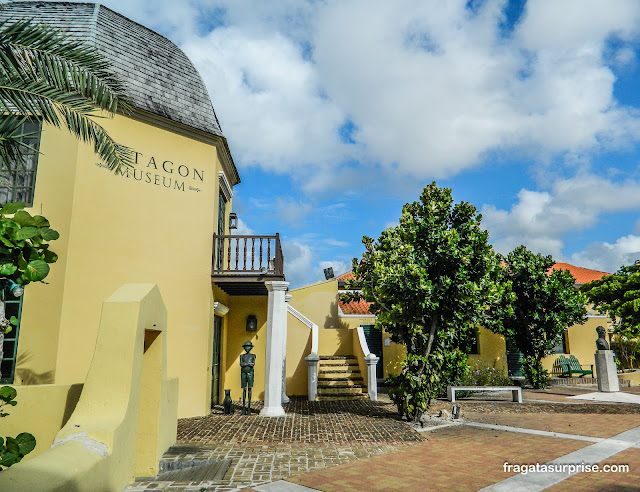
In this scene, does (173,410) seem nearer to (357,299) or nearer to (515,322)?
(357,299)

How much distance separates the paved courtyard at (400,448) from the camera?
17.8 feet

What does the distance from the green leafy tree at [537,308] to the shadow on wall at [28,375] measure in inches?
520

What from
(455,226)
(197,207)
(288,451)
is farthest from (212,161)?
(288,451)

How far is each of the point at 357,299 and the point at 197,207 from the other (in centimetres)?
593

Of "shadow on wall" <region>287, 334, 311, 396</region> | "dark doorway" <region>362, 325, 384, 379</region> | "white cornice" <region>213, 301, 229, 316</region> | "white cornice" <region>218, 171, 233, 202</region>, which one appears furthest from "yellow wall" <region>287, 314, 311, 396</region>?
"white cornice" <region>218, 171, 233, 202</region>

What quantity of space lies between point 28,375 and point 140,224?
11.5ft

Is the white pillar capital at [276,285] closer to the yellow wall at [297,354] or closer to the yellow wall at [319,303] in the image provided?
the yellow wall at [297,354]

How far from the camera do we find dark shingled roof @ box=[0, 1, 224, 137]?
33.1ft

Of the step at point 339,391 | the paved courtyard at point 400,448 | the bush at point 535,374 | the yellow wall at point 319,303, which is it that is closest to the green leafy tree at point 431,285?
the paved courtyard at point 400,448

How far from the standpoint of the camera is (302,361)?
14.8 meters

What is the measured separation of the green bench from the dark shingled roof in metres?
17.3

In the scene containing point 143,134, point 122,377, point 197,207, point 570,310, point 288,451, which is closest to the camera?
point 122,377

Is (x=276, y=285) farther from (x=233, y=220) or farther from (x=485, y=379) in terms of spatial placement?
(x=485, y=379)

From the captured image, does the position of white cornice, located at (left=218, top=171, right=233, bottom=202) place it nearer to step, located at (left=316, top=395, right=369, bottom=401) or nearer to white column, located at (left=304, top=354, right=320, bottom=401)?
white column, located at (left=304, top=354, right=320, bottom=401)
